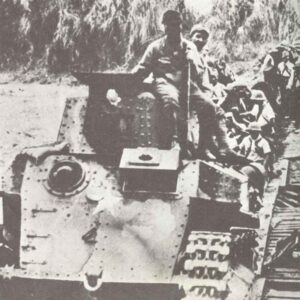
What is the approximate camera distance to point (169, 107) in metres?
5.69

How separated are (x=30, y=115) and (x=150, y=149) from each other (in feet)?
3.85

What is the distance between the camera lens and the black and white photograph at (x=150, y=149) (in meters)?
5.38

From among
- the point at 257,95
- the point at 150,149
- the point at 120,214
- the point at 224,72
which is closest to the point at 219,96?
the point at 224,72

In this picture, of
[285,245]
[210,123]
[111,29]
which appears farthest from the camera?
[111,29]

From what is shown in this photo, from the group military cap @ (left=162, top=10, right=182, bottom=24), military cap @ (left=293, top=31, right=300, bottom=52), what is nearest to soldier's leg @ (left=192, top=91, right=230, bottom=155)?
military cap @ (left=162, top=10, right=182, bottom=24)

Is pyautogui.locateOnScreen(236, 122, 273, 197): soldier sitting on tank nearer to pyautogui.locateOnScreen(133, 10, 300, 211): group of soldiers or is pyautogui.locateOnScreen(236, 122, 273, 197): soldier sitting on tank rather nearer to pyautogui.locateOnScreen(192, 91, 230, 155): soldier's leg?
pyautogui.locateOnScreen(133, 10, 300, 211): group of soldiers

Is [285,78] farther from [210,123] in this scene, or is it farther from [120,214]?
[120,214]

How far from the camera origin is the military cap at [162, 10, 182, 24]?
586 centimetres

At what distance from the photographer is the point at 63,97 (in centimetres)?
586

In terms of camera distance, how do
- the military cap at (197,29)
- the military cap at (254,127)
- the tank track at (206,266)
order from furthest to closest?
the military cap at (197,29), the military cap at (254,127), the tank track at (206,266)

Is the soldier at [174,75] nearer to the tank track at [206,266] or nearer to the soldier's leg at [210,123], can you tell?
the soldier's leg at [210,123]

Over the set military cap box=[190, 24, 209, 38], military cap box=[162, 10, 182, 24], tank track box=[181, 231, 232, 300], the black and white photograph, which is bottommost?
tank track box=[181, 231, 232, 300]

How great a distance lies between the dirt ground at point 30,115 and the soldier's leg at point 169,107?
705 millimetres

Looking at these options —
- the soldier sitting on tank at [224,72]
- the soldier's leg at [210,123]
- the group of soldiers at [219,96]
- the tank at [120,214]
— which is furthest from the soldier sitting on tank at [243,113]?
the tank at [120,214]
